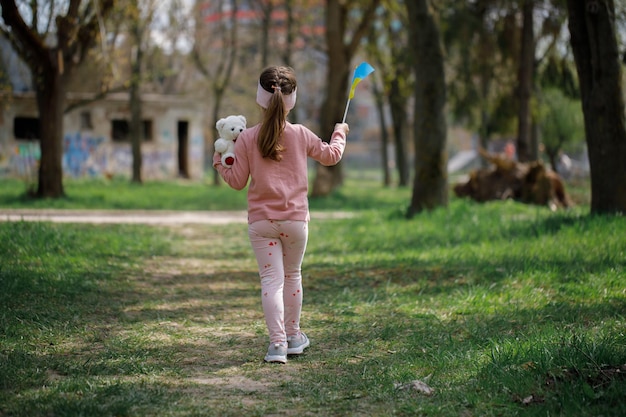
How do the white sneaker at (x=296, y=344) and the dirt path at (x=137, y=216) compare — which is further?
the dirt path at (x=137, y=216)

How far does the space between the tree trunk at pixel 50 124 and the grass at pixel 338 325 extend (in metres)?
7.27

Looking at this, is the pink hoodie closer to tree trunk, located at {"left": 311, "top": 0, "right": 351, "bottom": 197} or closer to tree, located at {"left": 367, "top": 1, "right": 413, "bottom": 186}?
tree, located at {"left": 367, "top": 1, "right": 413, "bottom": 186}

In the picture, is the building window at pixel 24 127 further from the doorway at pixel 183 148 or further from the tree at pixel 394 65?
the tree at pixel 394 65

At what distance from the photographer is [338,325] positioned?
20.2ft

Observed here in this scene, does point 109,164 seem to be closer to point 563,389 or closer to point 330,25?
point 330,25

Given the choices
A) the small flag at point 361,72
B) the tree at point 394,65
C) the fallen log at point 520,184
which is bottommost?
the fallen log at point 520,184

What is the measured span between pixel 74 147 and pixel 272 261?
28653 millimetres

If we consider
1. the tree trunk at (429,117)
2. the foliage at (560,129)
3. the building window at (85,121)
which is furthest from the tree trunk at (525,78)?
the building window at (85,121)

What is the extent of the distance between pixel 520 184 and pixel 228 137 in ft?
48.2

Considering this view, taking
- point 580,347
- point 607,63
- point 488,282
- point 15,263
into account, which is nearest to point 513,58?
point 607,63

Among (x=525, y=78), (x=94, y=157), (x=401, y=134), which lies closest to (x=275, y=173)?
(x=525, y=78)

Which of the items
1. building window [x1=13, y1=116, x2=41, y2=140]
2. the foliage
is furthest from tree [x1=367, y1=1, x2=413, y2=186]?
building window [x1=13, y1=116, x2=41, y2=140]

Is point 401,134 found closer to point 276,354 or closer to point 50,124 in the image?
point 50,124

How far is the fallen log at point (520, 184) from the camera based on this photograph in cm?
1805
